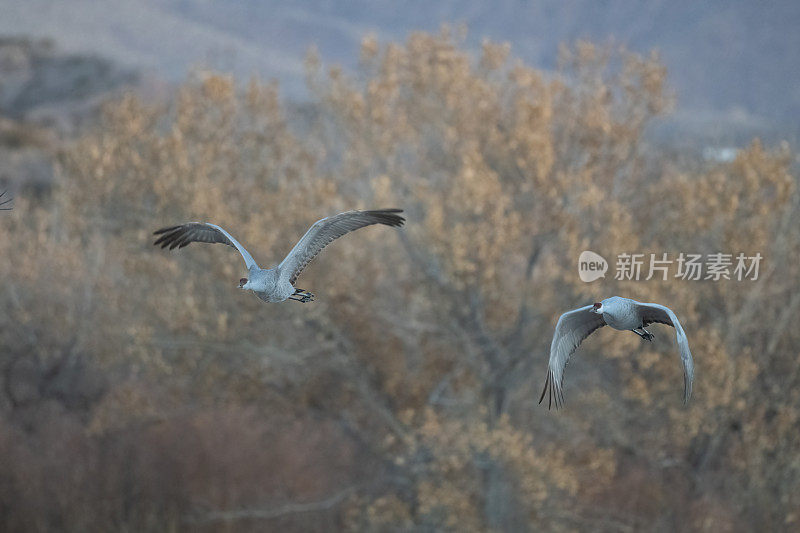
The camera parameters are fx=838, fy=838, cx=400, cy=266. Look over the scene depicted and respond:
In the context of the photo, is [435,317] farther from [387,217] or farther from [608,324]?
[608,324]

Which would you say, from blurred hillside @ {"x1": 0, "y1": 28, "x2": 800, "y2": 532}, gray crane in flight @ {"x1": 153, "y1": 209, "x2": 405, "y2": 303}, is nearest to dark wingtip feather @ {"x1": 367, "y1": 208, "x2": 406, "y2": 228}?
gray crane in flight @ {"x1": 153, "y1": 209, "x2": 405, "y2": 303}

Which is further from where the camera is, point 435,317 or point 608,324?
point 435,317

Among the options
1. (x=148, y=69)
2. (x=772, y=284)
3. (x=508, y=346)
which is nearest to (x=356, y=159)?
(x=508, y=346)

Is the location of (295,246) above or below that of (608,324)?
above

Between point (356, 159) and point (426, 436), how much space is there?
263 inches

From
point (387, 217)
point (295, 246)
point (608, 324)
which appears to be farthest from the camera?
point (295, 246)

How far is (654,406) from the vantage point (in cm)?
1841

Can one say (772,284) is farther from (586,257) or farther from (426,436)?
(426,436)

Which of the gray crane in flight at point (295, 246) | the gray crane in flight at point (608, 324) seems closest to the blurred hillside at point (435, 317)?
the gray crane in flight at point (608, 324)

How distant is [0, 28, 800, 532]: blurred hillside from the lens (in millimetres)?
17219

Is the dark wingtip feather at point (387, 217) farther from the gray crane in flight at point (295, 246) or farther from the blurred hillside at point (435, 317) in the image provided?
the blurred hillside at point (435, 317)

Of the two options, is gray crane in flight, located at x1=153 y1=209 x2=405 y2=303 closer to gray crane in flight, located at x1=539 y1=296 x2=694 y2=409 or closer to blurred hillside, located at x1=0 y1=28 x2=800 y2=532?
gray crane in flight, located at x1=539 y1=296 x2=694 y2=409

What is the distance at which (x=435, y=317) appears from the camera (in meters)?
19.5

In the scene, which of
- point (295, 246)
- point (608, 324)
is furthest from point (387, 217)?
point (608, 324)
